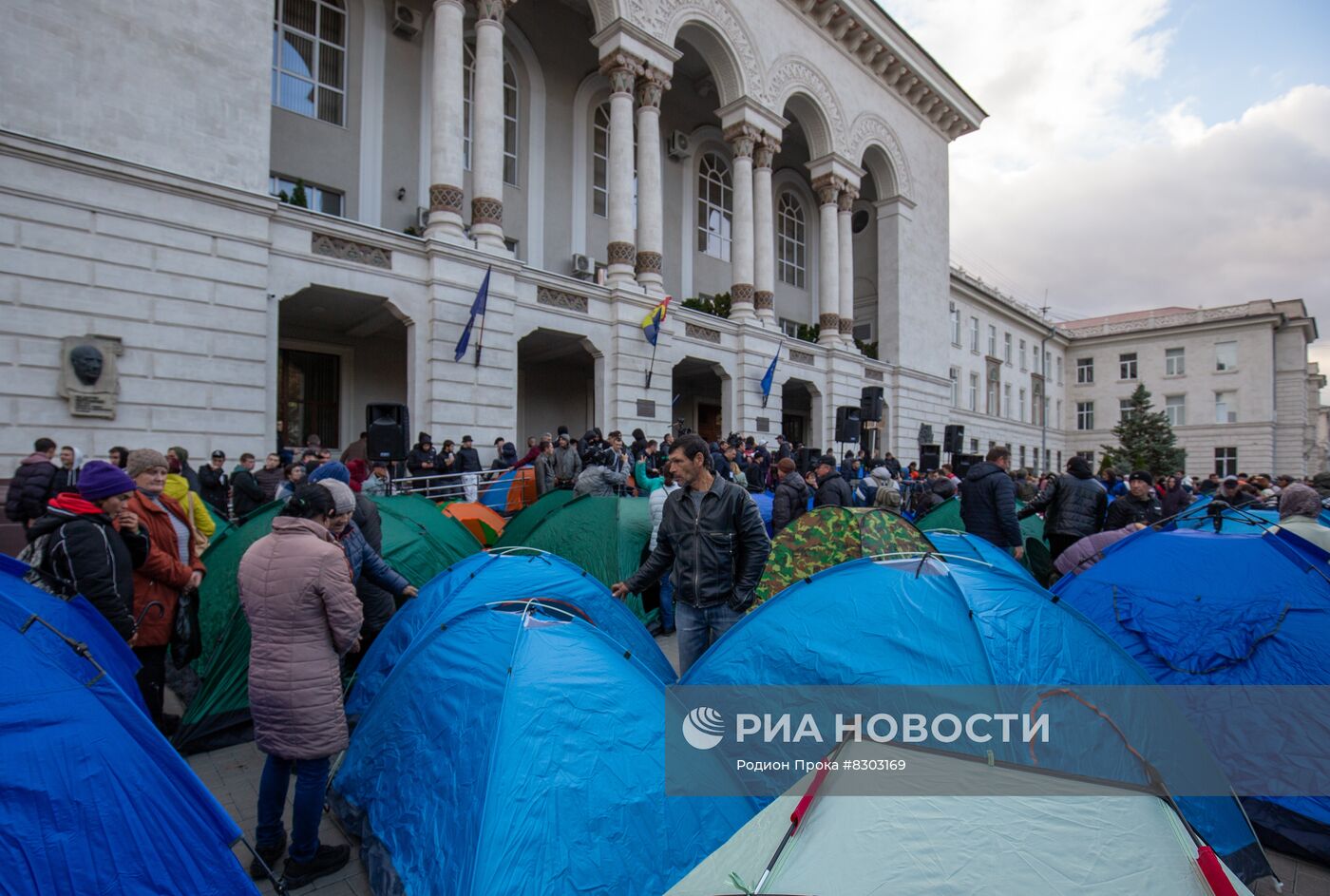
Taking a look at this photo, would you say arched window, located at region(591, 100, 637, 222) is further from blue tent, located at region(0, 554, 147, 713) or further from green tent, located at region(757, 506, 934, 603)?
blue tent, located at region(0, 554, 147, 713)

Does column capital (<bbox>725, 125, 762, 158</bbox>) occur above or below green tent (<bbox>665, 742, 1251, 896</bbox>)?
above

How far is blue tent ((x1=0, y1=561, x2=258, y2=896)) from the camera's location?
2.19 meters

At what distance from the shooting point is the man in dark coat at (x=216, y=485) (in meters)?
10.4

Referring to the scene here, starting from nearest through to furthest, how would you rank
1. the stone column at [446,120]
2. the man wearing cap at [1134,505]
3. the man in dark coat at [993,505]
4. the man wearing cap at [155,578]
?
1. the man wearing cap at [155,578]
2. the man in dark coat at [993,505]
3. the man wearing cap at [1134,505]
4. the stone column at [446,120]

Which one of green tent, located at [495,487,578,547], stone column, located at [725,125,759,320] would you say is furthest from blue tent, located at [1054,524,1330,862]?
stone column, located at [725,125,759,320]

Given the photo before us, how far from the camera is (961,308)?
38812 mm

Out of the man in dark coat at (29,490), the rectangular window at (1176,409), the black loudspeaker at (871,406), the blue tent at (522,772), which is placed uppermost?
the rectangular window at (1176,409)

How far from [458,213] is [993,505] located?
494 inches

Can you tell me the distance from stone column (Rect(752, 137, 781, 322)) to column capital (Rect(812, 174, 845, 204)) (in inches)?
128

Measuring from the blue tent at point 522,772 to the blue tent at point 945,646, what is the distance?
739 mm

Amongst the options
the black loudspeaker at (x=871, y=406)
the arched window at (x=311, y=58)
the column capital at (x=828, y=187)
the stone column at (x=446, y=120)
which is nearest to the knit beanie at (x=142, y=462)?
the stone column at (x=446, y=120)

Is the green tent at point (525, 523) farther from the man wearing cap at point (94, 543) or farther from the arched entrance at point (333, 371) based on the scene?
the arched entrance at point (333, 371)

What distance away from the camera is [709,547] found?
4277 mm

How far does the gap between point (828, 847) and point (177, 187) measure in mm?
13646
